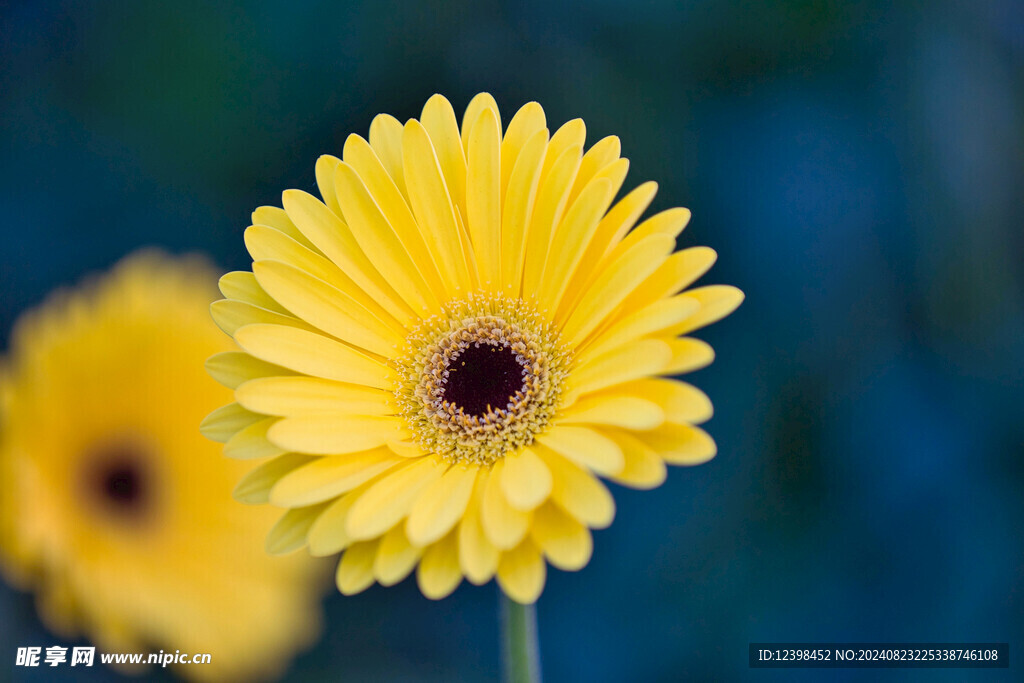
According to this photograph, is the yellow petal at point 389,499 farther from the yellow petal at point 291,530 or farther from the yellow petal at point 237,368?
the yellow petal at point 237,368

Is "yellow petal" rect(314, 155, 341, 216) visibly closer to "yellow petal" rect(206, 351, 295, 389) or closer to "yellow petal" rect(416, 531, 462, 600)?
"yellow petal" rect(206, 351, 295, 389)

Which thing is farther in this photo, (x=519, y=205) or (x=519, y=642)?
(x=519, y=205)

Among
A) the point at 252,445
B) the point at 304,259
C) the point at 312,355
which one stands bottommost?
the point at 252,445


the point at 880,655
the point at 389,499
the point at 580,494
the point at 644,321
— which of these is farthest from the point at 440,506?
the point at 880,655

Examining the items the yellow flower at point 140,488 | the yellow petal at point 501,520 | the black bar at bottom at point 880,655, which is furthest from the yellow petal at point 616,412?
the yellow flower at point 140,488

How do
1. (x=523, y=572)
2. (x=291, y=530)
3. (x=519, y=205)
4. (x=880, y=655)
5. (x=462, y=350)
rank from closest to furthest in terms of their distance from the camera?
(x=523, y=572), (x=291, y=530), (x=519, y=205), (x=462, y=350), (x=880, y=655)

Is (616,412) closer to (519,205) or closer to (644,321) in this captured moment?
(644,321)

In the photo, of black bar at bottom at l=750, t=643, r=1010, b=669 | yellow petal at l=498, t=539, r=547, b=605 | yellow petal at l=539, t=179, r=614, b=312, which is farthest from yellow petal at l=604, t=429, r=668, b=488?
black bar at bottom at l=750, t=643, r=1010, b=669
